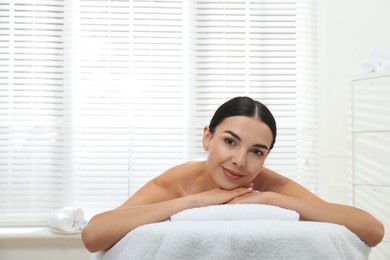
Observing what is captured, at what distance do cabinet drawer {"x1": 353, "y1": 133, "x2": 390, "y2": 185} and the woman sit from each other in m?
1.37

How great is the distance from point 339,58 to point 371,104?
0.61m

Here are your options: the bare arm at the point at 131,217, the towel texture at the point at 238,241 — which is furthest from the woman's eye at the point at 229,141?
the towel texture at the point at 238,241

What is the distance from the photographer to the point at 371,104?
8.59ft

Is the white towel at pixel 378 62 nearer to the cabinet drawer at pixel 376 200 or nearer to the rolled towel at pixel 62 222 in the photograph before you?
the cabinet drawer at pixel 376 200

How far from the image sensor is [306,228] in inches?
26.6

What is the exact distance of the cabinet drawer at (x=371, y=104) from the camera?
2.57m

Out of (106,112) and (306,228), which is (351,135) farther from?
(306,228)

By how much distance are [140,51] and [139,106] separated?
1.10ft

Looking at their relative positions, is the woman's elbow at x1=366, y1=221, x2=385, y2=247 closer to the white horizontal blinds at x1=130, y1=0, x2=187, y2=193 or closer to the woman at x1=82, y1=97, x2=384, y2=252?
the woman at x1=82, y1=97, x2=384, y2=252

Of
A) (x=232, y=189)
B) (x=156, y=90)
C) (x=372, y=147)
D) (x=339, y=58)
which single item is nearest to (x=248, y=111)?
(x=232, y=189)

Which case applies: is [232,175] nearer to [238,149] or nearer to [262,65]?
[238,149]

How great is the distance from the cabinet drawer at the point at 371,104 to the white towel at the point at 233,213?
6.37 feet

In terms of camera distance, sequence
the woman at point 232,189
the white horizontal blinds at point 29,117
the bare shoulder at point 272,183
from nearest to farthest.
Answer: the woman at point 232,189, the bare shoulder at point 272,183, the white horizontal blinds at point 29,117

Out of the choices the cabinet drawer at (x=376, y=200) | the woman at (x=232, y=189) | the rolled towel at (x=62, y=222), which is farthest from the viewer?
the rolled towel at (x=62, y=222)
